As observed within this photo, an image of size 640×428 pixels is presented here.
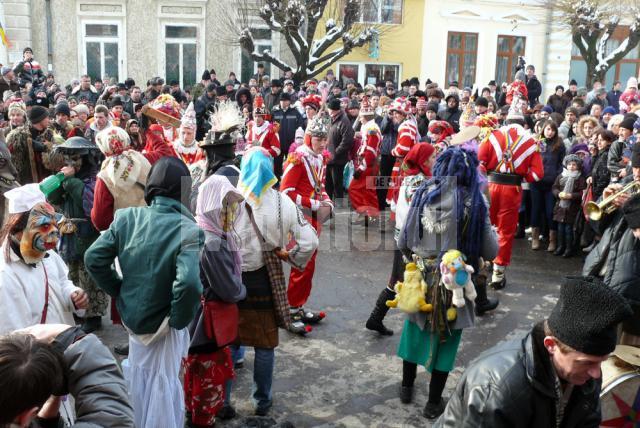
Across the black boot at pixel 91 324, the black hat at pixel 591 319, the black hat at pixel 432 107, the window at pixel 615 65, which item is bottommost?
the black boot at pixel 91 324

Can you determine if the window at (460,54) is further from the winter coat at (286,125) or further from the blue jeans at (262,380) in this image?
the blue jeans at (262,380)

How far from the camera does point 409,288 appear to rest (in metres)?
Answer: 4.78

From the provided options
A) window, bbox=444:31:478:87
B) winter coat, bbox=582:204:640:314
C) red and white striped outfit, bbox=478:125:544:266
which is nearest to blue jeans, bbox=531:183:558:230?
red and white striped outfit, bbox=478:125:544:266

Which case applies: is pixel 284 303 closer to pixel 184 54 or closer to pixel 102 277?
pixel 102 277

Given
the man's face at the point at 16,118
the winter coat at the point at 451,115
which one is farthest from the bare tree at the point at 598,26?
the man's face at the point at 16,118

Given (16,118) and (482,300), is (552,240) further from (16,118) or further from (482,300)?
(16,118)

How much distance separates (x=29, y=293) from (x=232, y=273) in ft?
4.20

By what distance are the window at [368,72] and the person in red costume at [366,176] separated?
15.3m

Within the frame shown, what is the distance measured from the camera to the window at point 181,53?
23.7 m

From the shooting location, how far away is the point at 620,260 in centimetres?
434

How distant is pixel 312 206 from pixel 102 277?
302 centimetres

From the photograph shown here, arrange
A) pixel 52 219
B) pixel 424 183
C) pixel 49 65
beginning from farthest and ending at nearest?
pixel 49 65 < pixel 424 183 < pixel 52 219

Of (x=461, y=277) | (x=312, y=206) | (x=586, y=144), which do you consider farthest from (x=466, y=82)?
(x=461, y=277)

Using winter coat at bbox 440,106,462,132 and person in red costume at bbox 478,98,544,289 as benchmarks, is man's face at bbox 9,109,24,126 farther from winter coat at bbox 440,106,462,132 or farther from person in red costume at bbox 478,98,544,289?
winter coat at bbox 440,106,462,132
